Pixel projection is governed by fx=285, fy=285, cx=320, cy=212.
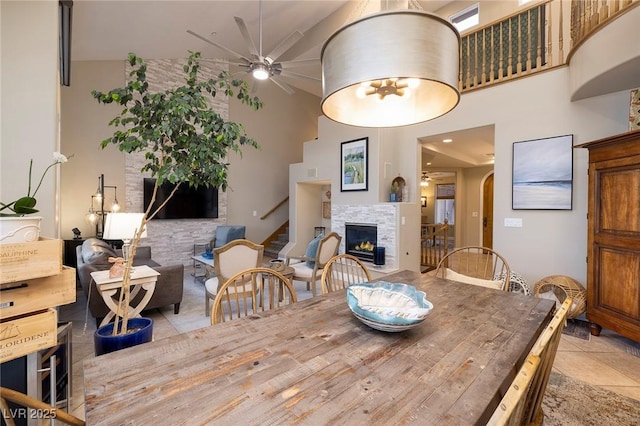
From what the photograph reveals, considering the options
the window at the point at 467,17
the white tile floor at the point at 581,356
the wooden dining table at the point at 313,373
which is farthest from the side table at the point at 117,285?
the window at the point at 467,17

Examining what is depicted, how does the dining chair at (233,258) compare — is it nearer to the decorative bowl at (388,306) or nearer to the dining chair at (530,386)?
Answer: the decorative bowl at (388,306)

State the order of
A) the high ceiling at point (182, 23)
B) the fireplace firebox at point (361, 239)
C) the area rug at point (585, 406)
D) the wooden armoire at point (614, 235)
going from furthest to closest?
the fireplace firebox at point (361, 239), the high ceiling at point (182, 23), the wooden armoire at point (614, 235), the area rug at point (585, 406)

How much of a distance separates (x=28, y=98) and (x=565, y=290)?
5.08m

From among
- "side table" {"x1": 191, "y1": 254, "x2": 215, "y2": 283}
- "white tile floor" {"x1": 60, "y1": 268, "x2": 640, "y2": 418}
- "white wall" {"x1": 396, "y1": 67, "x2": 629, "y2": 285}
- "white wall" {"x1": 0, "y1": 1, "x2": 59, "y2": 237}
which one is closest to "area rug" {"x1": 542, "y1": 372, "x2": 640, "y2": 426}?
"white tile floor" {"x1": 60, "y1": 268, "x2": 640, "y2": 418}

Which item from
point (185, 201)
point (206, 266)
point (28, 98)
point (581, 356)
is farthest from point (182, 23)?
point (581, 356)

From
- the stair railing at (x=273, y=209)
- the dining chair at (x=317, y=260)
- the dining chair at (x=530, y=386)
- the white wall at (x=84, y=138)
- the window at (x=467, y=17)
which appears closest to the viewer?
the dining chair at (x=530, y=386)

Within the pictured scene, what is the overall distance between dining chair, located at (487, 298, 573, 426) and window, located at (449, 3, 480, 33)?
6171mm

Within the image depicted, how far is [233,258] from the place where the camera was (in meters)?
2.98

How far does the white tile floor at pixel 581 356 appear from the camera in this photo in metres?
2.09

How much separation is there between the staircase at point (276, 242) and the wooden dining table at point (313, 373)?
5.98 meters

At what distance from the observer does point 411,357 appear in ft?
3.42

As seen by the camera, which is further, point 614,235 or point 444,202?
point 444,202

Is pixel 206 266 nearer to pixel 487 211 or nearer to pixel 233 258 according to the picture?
pixel 233 258

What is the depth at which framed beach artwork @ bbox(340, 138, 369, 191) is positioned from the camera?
17.1 ft
